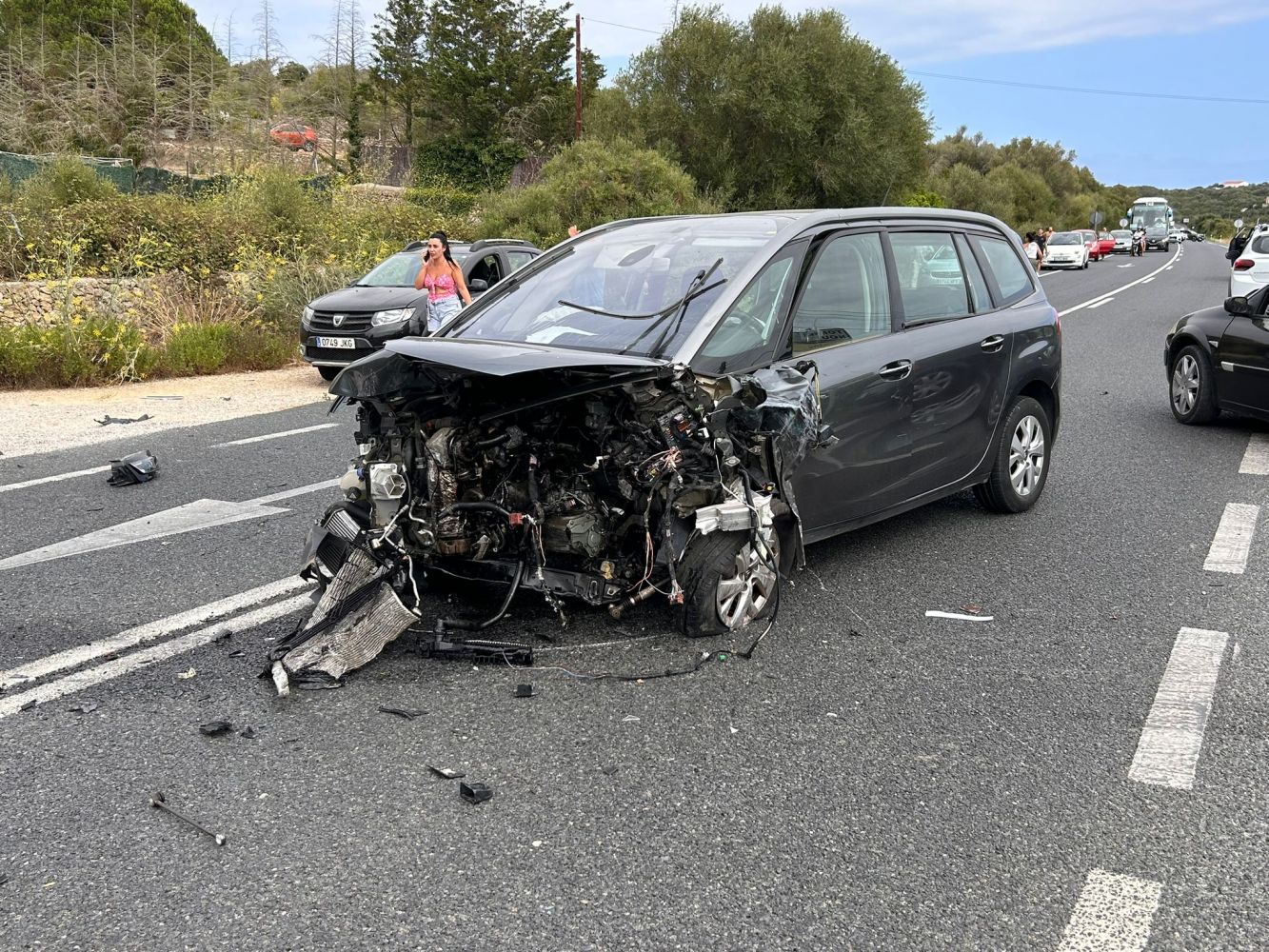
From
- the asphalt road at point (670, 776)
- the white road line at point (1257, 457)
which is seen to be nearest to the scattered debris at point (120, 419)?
the asphalt road at point (670, 776)

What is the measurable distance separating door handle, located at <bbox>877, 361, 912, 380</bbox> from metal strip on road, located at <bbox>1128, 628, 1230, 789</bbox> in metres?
1.71

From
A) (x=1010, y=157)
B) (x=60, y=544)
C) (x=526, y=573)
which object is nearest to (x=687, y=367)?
(x=526, y=573)

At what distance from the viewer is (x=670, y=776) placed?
3.69m

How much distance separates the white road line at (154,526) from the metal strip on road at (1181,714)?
5.07 metres

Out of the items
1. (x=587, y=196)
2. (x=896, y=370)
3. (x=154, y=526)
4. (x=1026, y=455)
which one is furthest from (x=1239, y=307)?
(x=587, y=196)

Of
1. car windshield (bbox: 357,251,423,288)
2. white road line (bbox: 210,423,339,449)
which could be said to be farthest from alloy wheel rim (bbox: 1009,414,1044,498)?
car windshield (bbox: 357,251,423,288)

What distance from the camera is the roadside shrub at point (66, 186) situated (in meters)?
20.4

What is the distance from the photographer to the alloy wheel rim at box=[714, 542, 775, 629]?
478 cm

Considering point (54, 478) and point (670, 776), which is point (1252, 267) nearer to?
point (54, 478)

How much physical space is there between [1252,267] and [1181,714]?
18830 millimetres

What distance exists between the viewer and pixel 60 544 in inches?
255

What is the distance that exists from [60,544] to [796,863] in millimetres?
4987

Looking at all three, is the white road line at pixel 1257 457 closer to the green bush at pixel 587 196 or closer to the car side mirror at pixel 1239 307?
the car side mirror at pixel 1239 307

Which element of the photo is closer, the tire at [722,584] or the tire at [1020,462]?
the tire at [722,584]
